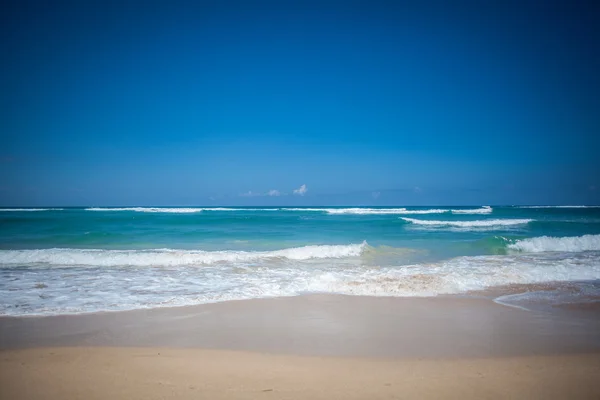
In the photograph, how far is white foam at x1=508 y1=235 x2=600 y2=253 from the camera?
1592 cm

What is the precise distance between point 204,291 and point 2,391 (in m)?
4.61

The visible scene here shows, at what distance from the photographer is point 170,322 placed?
578cm

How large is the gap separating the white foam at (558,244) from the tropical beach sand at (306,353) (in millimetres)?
10927

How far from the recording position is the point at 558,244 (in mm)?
16641

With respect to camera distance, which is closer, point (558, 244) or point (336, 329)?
point (336, 329)

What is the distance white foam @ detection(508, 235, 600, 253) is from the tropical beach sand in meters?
10.9

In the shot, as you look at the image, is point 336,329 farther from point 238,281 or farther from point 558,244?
point 558,244

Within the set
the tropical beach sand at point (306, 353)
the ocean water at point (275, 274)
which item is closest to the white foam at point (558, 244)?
the ocean water at point (275, 274)

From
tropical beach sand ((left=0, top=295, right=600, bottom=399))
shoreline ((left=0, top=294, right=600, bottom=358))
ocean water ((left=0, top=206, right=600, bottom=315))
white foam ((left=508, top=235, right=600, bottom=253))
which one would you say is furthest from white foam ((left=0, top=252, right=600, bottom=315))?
white foam ((left=508, top=235, right=600, bottom=253))

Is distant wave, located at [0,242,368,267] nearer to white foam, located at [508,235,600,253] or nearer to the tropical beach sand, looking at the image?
the tropical beach sand

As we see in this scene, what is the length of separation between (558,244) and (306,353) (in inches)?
708

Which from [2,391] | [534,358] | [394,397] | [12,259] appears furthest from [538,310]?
[12,259]

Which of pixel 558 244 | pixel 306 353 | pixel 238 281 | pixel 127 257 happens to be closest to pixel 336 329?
pixel 306 353

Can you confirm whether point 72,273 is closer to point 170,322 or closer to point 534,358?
point 170,322
